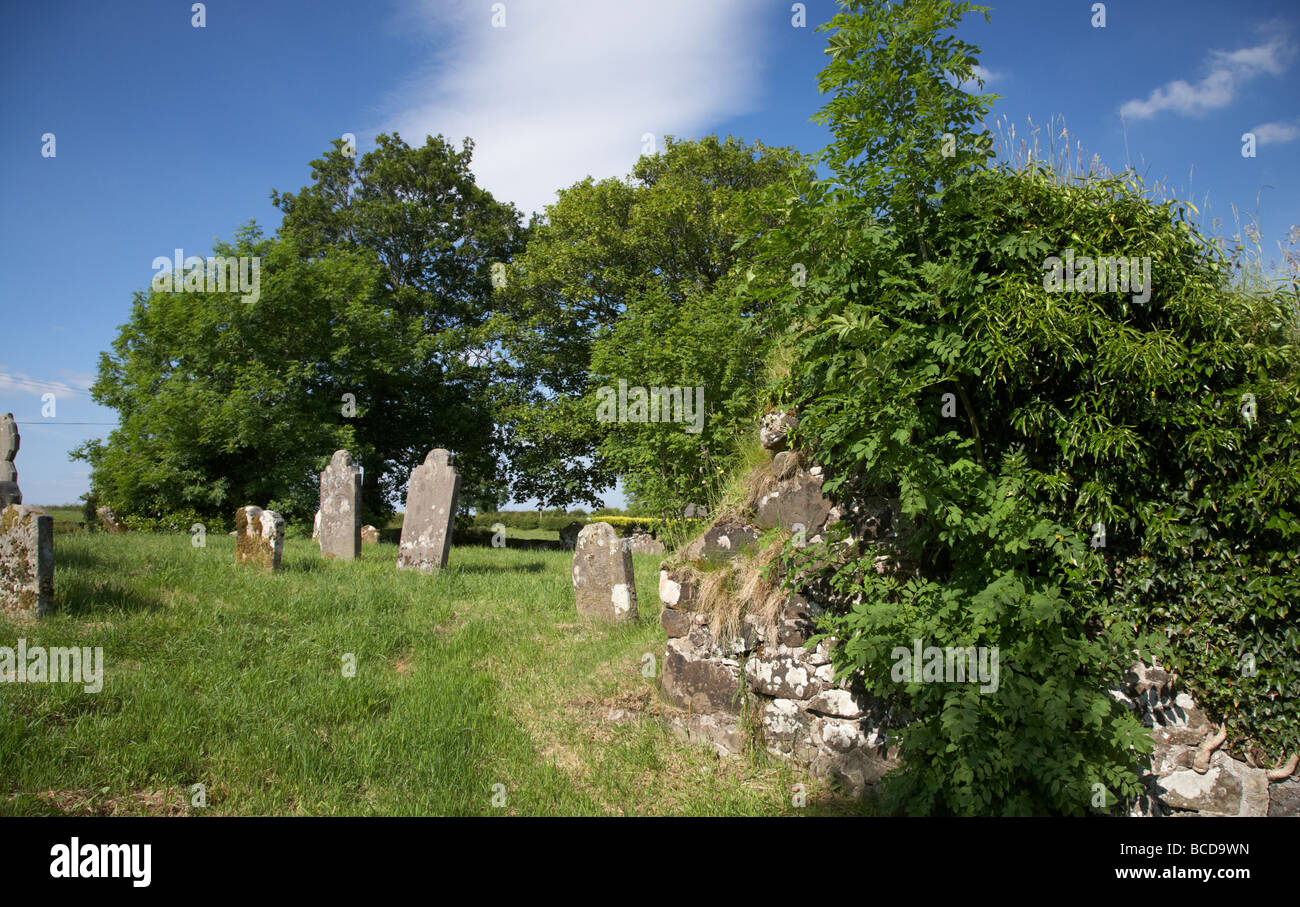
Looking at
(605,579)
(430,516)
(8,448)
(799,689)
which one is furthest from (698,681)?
(8,448)

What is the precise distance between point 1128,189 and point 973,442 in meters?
2.14

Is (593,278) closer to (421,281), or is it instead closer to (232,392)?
(421,281)

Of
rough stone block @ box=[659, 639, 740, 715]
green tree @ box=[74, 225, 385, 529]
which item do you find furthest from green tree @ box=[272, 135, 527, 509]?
rough stone block @ box=[659, 639, 740, 715]

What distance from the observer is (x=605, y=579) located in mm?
8953

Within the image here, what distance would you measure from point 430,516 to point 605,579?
437cm

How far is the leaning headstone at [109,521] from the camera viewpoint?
54.5 feet

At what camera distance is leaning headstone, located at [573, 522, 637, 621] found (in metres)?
8.83

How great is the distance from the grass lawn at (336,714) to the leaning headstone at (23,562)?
0.86 feet

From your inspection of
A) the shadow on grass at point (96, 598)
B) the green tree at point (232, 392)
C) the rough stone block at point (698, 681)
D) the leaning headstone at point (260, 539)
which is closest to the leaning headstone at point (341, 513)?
the leaning headstone at point (260, 539)

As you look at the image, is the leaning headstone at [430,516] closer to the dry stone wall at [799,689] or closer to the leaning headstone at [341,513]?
the leaning headstone at [341,513]

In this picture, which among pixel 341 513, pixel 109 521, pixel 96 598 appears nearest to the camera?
pixel 96 598

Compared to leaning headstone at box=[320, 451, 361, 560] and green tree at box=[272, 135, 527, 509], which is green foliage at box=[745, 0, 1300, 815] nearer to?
leaning headstone at box=[320, 451, 361, 560]

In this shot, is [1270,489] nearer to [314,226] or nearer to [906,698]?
[906,698]
